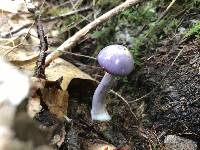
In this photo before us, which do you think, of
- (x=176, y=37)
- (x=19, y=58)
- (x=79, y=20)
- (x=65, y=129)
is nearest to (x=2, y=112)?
(x=65, y=129)

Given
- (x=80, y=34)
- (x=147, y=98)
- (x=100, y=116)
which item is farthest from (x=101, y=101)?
(x=80, y=34)

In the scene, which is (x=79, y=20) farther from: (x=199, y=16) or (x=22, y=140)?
(x=22, y=140)

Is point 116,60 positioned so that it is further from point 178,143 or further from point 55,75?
point 178,143

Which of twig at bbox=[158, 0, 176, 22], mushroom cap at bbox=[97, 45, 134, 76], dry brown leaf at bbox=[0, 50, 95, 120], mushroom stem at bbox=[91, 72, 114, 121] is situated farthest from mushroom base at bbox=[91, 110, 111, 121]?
twig at bbox=[158, 0, 176, 22]

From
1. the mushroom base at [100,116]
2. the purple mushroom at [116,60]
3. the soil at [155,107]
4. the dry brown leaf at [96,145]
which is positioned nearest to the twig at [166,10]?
the soil at [155,107]

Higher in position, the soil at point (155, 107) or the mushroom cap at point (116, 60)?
the mushroom cap at point (116, 60)

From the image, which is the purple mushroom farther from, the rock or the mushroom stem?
the rock

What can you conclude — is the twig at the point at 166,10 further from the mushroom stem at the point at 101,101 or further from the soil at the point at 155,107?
the mushroom stem at the point at 101,101
